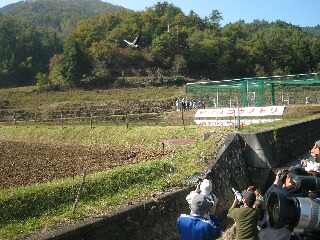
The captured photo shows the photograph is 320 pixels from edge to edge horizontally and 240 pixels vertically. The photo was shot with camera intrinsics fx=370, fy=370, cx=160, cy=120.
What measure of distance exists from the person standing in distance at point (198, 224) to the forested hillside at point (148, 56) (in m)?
54.6

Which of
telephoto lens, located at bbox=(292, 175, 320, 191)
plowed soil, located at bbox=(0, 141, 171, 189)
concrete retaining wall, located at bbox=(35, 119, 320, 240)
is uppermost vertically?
telephoto lens, located at bbox=(292, 175, 320, 191)

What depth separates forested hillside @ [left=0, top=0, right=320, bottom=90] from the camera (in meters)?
62.4

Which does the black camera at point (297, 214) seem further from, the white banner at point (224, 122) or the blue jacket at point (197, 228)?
the white banner at point (224, 122)

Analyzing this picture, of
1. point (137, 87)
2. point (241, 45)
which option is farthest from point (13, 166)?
point (241, 45)

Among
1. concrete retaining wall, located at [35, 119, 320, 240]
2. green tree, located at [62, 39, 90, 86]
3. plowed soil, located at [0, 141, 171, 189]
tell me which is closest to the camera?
concrete retaining wall, located at [35, 119, 320, 240]

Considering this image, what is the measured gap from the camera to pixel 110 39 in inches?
3022

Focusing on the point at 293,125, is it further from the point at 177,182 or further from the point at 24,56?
the point at 24,56

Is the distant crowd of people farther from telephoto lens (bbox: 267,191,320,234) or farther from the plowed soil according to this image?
the plowed soil

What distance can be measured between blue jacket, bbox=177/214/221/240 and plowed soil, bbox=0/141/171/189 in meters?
7.24

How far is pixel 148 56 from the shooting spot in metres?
72.1

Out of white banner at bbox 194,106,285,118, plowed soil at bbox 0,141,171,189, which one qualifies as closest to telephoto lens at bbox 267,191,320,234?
plowed soil at bbox 0,141,171,189

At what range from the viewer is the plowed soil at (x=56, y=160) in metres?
11.6

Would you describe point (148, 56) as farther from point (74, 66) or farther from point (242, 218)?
point (242, 218)

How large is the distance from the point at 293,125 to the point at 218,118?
21.0ft
